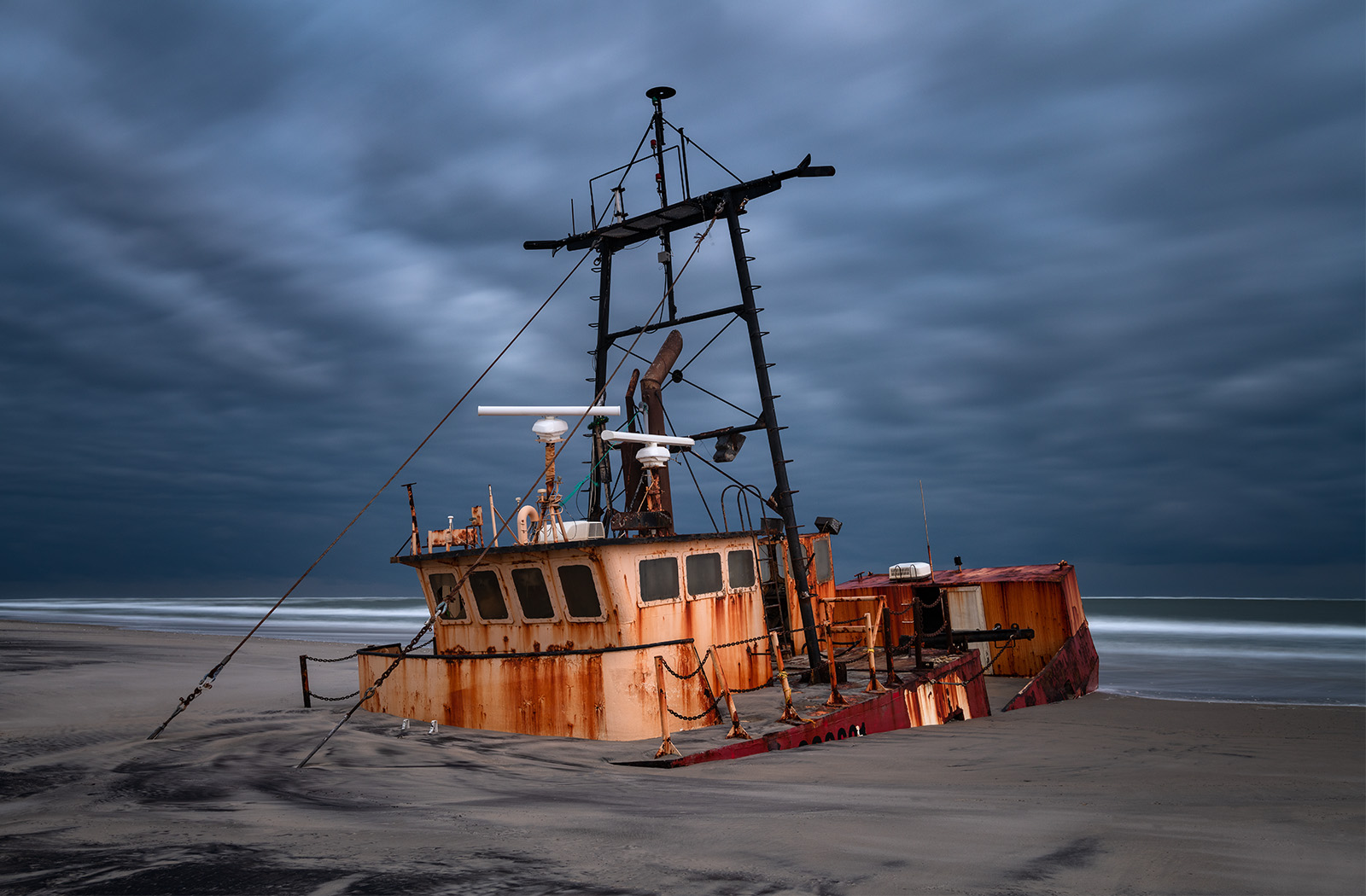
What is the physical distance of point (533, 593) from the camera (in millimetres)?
11516

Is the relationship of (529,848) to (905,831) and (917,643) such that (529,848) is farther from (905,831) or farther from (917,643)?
(917,643)

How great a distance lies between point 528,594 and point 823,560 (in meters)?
7.43

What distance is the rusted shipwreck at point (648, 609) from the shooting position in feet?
34.3

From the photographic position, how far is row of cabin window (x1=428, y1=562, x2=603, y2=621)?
11.0m

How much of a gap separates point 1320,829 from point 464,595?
1035 cm

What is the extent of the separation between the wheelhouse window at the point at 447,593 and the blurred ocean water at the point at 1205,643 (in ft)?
60.5

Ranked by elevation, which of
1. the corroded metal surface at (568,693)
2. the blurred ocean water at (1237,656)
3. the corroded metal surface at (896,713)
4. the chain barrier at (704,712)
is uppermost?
the corroded metal surface at (568,693)

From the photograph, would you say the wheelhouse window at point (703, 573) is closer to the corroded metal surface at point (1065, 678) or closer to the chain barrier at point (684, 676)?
Answer: the chain barrier at point (684, 676)

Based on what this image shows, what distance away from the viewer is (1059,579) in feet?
61.6

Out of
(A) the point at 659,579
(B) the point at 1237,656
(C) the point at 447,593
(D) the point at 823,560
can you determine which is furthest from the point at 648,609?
(B) the point at 1237,656

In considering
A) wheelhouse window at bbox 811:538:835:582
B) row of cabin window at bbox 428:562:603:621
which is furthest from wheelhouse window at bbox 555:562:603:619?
wheelhouse window at bbox 811:538:835:582

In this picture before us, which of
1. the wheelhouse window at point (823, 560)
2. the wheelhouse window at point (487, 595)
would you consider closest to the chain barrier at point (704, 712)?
the wheelhouse window at point (487, 595)

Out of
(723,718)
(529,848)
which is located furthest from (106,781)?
(723,718)

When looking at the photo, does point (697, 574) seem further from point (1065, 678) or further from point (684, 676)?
point (1065, 678)
